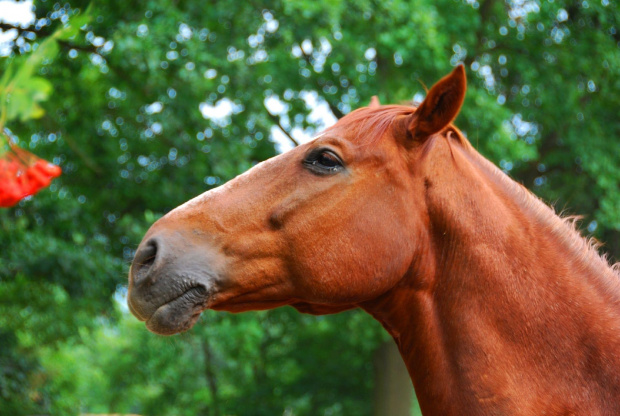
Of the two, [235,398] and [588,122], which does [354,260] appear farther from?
[235,398]

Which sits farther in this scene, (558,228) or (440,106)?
(558,228)

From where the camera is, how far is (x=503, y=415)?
2250 mm

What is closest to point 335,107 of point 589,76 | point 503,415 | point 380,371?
point 589,76

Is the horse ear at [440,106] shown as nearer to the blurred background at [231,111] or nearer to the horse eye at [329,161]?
the horse eye at [329,161]

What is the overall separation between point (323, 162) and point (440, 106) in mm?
506

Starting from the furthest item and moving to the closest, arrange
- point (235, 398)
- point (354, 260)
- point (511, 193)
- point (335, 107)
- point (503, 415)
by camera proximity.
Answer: point (235, 398), point (335, 107), point (511, 193), point (354, 260), point (503, 415)

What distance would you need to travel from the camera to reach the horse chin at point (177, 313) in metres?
2.28

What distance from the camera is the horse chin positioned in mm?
2279

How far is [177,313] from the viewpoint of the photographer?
7.52 feet

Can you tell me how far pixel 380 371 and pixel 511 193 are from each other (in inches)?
439

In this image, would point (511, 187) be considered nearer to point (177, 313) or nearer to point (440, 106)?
point (440, 106)

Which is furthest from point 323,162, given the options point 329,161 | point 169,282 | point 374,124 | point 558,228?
point 558,228

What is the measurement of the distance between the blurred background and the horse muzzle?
5146 millimetres

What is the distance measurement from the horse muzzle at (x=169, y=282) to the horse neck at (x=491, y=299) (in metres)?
0.74
